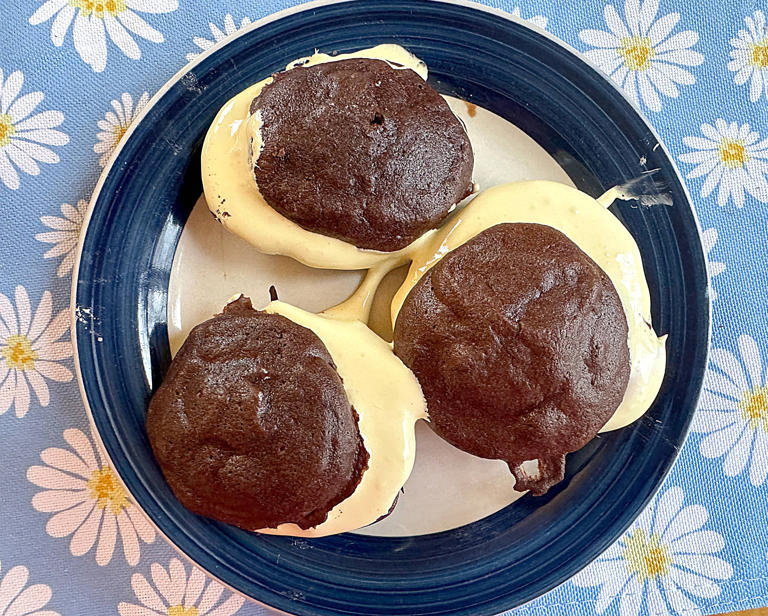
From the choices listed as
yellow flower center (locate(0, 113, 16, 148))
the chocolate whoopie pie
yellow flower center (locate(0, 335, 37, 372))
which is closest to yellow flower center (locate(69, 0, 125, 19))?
yellow flower center (locate(0, 113, 16, 148))

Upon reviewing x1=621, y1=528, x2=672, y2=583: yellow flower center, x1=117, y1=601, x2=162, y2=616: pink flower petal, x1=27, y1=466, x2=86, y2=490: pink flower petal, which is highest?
x1=621, y1=528, x2=672, y2=583: yellow flower center

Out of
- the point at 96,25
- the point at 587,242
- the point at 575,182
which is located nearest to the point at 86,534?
the point at 96,25

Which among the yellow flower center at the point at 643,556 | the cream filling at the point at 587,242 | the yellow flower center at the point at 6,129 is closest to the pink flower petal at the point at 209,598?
the cream filling at the point at 587,242

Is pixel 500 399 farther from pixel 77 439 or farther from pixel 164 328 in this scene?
pixel 77 439

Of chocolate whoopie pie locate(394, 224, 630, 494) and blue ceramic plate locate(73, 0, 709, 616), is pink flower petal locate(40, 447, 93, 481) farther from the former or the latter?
chocolate whoopie pie locate(394, 224, 630, 494)

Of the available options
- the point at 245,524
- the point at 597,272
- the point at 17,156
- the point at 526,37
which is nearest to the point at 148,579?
the point at 245,524

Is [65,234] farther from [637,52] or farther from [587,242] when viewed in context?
[637,52]
